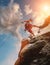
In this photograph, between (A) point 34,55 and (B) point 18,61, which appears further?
(B) point 18,61

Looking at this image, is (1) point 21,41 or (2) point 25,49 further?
(1) point 21,41

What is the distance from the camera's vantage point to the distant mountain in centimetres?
4329

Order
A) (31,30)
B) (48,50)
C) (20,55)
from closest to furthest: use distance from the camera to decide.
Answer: (48,50)
(20,55)
(31,30)

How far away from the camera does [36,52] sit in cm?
4488

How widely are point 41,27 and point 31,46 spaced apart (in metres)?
8.07

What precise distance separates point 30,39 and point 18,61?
4.64 metres

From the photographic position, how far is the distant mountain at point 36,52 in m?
43.3

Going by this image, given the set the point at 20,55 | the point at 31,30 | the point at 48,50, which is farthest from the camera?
the point at 31,30

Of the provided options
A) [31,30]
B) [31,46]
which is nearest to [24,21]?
[31,30]

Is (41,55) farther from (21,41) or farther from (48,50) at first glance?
(21,41)

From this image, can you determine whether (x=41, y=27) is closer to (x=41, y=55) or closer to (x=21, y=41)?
(x=21, y=41)

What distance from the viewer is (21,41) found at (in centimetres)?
5150

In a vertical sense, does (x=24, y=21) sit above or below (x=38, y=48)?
above

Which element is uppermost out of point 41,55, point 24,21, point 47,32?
point 24,21
